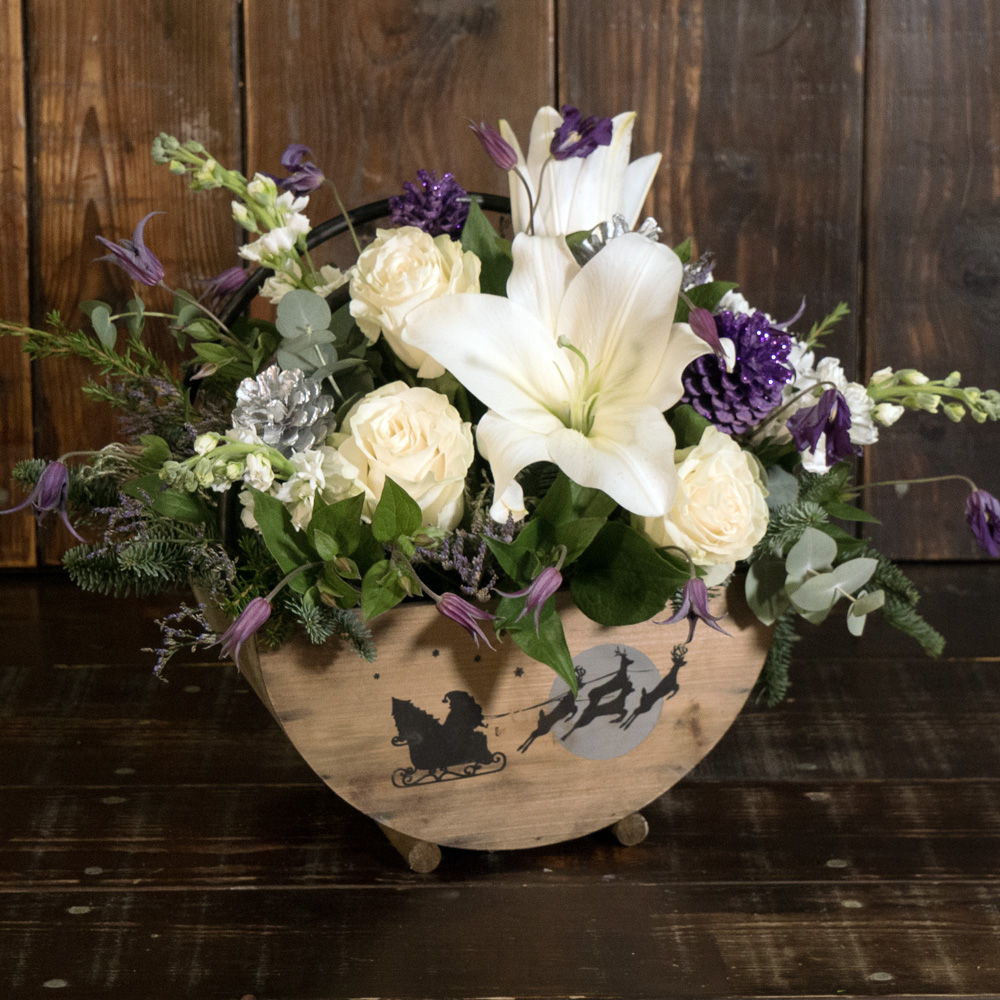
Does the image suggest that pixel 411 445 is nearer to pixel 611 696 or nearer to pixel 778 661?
pixel 611 696

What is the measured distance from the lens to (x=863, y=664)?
0.92 m

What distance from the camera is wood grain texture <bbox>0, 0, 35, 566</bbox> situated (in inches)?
42.0

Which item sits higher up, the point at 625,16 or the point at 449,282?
the point at 625,16

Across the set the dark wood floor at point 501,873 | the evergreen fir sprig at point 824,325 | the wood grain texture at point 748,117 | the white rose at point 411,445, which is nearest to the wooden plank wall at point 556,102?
the wood grain texture at point 748,117

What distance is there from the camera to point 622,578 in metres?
0.54

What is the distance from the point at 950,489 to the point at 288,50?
0.80 meters

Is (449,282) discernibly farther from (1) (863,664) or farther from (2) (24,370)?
(2) (24,370)

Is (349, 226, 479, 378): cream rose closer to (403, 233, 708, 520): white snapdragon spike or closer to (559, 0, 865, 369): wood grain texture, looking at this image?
(403, 233, 708, 520): white snapdragon spike

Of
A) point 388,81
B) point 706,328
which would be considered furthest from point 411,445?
point 388,81

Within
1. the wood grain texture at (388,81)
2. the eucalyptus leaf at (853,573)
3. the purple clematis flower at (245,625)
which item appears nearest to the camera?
the purple clematis flower at (245,625)

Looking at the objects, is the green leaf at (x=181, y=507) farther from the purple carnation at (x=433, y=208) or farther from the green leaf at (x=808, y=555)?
the green leaf at (x=808, y=555)

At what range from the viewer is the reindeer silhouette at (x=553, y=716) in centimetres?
59

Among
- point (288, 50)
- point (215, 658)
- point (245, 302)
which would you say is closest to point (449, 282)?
point (245, 302)

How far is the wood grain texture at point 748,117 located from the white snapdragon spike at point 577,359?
2.03ft
